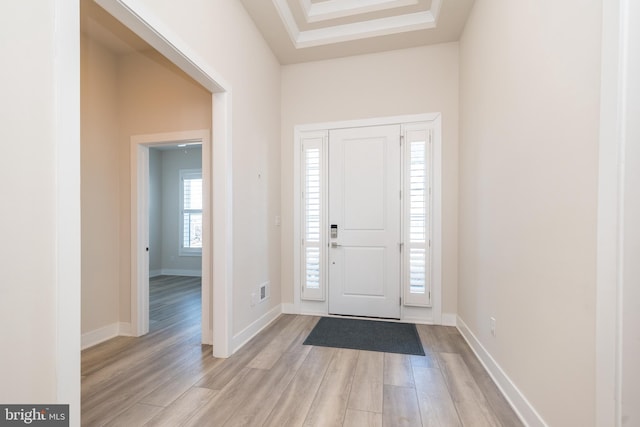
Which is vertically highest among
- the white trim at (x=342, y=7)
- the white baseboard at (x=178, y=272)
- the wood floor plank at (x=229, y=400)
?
the white trim at (x=342, y=7)

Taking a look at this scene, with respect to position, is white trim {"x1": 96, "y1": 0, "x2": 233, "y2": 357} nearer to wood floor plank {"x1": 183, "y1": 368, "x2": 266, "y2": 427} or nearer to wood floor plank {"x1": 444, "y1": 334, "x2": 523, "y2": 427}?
wood floor plank {"x1": 183, "y1": 368, "x2": 266, "y2": 427}

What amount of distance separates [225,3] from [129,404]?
10.4 feet

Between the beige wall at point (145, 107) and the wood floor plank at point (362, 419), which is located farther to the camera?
the beige wall at point (145, 107)

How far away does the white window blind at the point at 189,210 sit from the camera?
21.3ft

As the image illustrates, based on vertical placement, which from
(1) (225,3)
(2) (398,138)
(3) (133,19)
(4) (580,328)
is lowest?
(4) (580,328)

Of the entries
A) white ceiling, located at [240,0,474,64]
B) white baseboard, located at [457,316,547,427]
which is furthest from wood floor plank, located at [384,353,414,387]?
white ceiling, located at [240,0,474,64]

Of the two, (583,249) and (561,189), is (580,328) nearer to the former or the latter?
(583,249)

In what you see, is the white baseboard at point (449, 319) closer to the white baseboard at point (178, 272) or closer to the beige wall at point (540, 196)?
the beige wall at point (540, 196)

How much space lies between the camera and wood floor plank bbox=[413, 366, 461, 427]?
64.9 inches

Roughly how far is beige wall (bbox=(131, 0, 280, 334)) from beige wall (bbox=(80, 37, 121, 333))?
4.94 feet

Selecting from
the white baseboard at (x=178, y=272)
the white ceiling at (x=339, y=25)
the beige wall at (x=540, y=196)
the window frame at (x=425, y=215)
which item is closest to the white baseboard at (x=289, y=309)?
the window frame at (x=425, y=215)

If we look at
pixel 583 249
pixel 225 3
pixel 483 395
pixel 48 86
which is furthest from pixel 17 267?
pixel 483 395

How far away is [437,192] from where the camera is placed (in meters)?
3.21

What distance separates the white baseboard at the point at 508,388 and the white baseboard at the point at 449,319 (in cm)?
51
